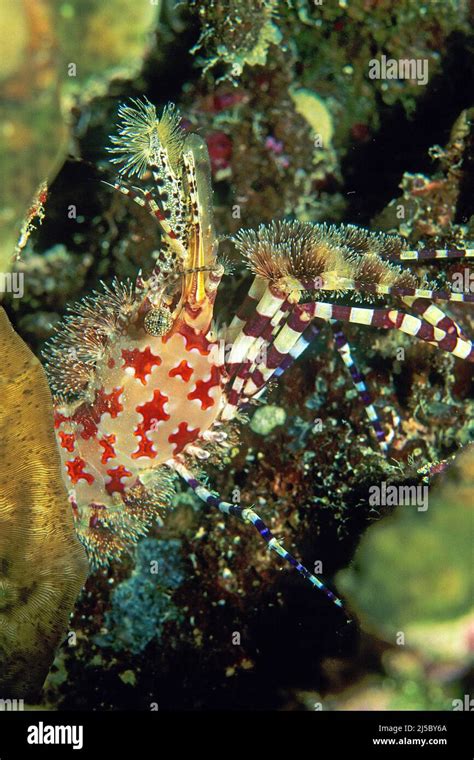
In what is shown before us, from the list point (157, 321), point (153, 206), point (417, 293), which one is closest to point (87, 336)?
point (157, 321)

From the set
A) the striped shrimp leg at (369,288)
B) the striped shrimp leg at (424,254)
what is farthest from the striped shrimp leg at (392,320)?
the striped shrimp leg at (424,254)

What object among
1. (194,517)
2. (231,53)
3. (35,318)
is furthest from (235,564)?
(231,53)

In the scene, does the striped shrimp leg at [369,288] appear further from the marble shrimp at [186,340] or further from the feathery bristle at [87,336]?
the feathery bristle at [87,336]

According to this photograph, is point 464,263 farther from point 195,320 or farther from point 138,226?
point 138,226

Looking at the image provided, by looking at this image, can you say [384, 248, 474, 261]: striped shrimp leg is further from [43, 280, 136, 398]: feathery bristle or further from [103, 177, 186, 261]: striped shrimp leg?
[43, 280, 136, 398]: feathery bristle

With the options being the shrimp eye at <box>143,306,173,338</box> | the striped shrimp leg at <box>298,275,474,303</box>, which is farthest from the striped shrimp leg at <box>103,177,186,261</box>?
the striped shrimp leg at <box>298,275,474,303</box>
